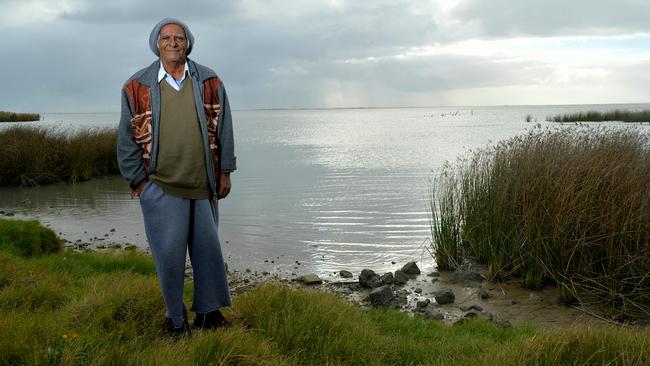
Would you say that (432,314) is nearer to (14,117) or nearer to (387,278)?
(387,278)

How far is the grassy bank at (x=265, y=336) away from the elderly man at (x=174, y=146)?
462 mm

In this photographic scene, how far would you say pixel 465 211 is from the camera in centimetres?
823

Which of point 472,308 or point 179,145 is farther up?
point 179,145

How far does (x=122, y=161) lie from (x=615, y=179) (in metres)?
5.28

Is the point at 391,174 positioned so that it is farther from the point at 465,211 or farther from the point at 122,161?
the point at 122,161

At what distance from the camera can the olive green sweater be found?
3537mm

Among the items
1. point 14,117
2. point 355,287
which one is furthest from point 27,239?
point 14,117

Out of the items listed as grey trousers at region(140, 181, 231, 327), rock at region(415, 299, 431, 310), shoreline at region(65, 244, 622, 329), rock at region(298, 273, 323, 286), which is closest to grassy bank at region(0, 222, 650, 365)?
grey trousers at region(140, 181, 231, 327)

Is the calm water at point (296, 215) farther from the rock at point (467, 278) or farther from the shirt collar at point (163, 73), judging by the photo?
the shirt collar at point (163, 73)

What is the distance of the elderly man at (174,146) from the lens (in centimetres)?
354

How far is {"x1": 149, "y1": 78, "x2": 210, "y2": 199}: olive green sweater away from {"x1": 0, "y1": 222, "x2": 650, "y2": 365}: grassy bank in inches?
36.5

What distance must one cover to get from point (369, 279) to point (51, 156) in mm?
14277

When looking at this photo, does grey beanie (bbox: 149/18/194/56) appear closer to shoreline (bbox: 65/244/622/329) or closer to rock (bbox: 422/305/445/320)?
shoreline (bbox: 65/244/622/329)

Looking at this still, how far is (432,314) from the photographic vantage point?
611 centimetres
